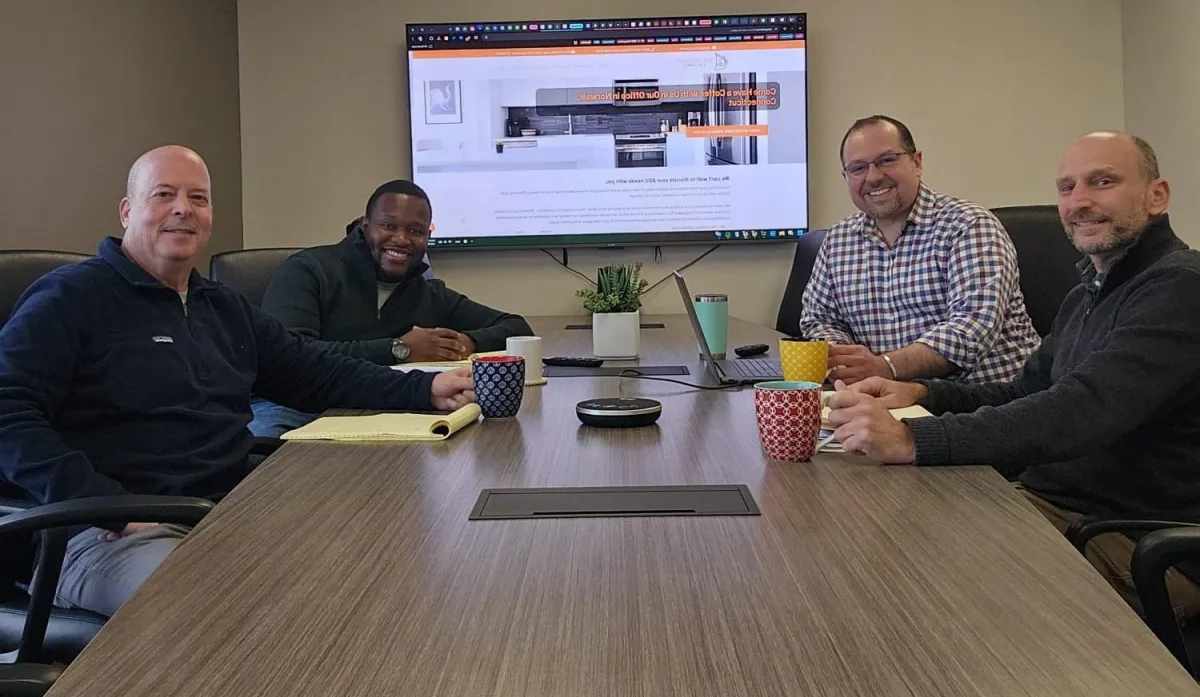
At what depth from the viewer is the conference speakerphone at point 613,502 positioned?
0.98 metres

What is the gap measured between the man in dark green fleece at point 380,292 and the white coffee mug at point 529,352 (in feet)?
1.74

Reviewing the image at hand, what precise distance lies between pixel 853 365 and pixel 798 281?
6.39 ft

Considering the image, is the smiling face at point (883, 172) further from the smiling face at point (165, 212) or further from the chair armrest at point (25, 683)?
the chair armrest at point (25, 683)

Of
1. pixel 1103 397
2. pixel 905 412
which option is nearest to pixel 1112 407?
pixel 1103 397

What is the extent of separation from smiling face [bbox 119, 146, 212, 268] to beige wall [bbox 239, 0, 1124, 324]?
216 cm

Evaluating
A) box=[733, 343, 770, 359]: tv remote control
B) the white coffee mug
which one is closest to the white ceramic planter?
box=[733, 343, 770, 359]: tv remote control

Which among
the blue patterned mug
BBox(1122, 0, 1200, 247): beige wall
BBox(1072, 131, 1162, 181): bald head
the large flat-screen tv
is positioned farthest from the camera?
the large flat-screen tv

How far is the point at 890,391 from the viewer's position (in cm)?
152

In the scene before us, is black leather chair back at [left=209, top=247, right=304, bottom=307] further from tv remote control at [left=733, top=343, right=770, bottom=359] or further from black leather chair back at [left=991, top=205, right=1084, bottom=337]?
black leather chair back at [left=991, top=205, right=1084, bottom=337]

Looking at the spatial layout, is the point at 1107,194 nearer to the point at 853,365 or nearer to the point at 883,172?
the point at 853,365

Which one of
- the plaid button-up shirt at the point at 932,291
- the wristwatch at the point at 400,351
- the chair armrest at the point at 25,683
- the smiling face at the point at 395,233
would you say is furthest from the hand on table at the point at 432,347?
the chair armrest at the point at 25,683

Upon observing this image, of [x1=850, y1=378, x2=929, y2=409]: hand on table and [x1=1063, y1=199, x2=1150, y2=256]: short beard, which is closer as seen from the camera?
[x1=850, y1=378, x2=929, y2=409]: hand on table

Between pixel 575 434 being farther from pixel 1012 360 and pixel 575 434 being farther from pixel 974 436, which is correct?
pixel 1012 360

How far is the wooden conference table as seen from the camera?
63 cm
